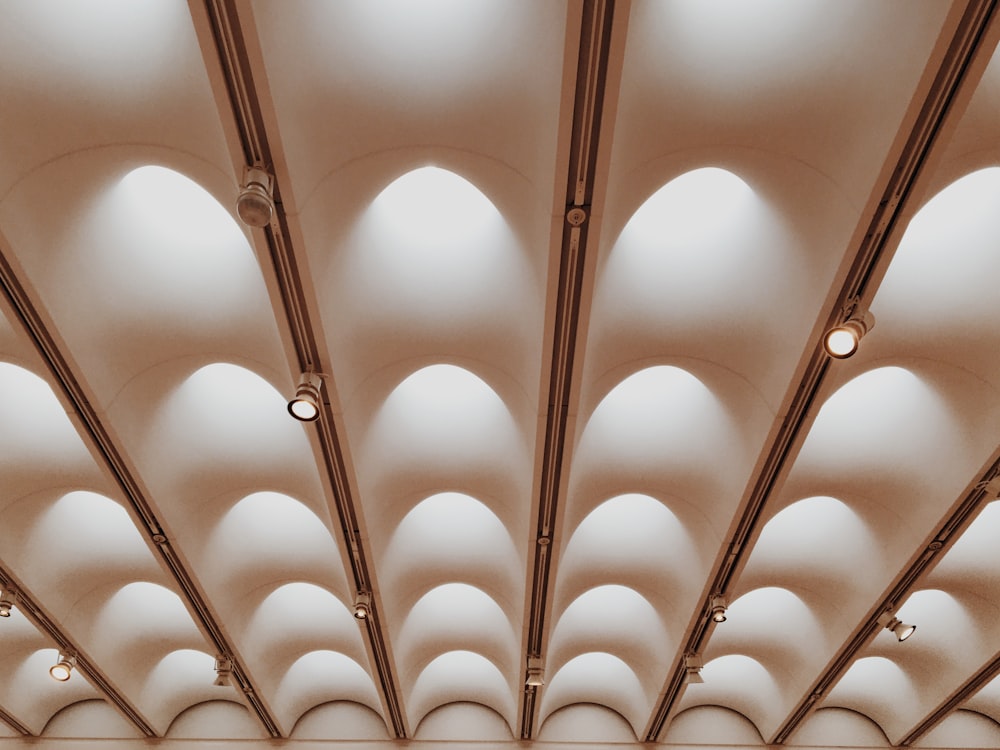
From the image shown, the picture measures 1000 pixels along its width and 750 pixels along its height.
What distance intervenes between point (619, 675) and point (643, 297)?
1728cm

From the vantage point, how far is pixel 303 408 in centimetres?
1111

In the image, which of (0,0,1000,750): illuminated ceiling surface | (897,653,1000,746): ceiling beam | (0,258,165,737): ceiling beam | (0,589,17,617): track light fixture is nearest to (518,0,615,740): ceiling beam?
(0,0,1000,750): illuminated ceiling surface

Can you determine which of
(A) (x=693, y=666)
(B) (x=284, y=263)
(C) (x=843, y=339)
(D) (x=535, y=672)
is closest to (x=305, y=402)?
(B) (x=284, y=263)

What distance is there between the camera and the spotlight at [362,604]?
17859 millimetres

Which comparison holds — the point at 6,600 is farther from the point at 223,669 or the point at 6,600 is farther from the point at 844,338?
the point at 844,338

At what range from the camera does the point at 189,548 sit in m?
16.5

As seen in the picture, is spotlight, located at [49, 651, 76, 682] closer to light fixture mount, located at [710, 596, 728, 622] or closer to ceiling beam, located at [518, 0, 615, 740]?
ceiling beam, located at [518, 0, 615, 740]

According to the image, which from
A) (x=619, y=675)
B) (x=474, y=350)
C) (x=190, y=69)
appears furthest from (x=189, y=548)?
(x=619, y=675)

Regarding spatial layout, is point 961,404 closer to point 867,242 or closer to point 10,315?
point 867,242

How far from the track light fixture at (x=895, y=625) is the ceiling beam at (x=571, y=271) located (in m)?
7.89

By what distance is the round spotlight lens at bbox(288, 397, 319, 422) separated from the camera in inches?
437

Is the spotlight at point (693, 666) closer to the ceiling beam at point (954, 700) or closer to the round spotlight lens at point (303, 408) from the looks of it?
the ceiling beam at point (954, 700)

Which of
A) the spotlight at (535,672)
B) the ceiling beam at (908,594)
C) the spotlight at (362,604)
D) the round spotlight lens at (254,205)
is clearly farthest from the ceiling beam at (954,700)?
the round spotlight lens at (254,205)

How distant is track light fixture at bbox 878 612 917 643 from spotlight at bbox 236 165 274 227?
16.4 metres
